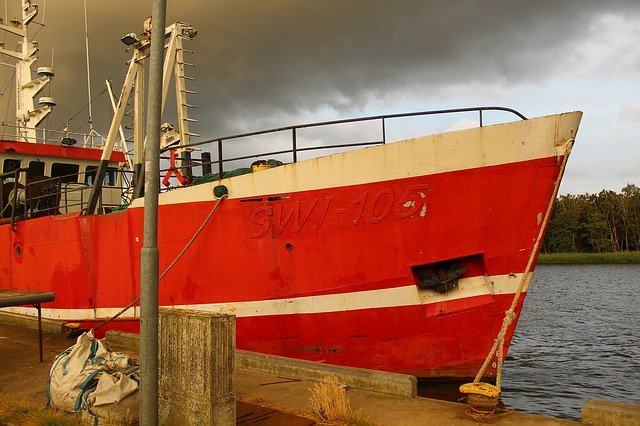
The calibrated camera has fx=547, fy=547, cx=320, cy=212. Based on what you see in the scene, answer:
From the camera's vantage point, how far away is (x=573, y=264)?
62.0 metres

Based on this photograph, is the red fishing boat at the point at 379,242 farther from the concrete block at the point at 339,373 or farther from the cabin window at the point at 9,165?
the cabin window at the point at 9,165

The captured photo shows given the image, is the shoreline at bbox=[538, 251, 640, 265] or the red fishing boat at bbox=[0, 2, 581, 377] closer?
the red fishing boat at bbox=[0, 2, 581, 377]

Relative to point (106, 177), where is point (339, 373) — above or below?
below

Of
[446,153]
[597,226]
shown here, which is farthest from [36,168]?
[597,226]

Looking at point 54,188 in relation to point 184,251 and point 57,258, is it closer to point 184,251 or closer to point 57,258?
point 57,258

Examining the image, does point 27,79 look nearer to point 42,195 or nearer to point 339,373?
point 42,195

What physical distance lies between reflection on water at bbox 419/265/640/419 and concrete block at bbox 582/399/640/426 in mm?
2980

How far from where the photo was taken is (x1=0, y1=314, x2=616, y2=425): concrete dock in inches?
193

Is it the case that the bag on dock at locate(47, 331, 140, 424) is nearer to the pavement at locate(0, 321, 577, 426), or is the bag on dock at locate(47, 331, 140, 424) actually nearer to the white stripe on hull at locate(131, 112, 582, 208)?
the pavement at locate(0, 321, 577, 426)

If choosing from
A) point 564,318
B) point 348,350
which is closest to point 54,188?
point 348,350

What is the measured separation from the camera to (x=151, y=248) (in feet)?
13.1

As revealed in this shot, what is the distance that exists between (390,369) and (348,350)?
625 millimetres

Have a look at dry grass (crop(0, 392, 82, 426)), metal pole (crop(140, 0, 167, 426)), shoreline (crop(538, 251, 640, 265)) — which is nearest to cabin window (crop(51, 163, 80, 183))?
dry grass (crop(0, 392, 82, 426))

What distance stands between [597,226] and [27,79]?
62278 millimetres
